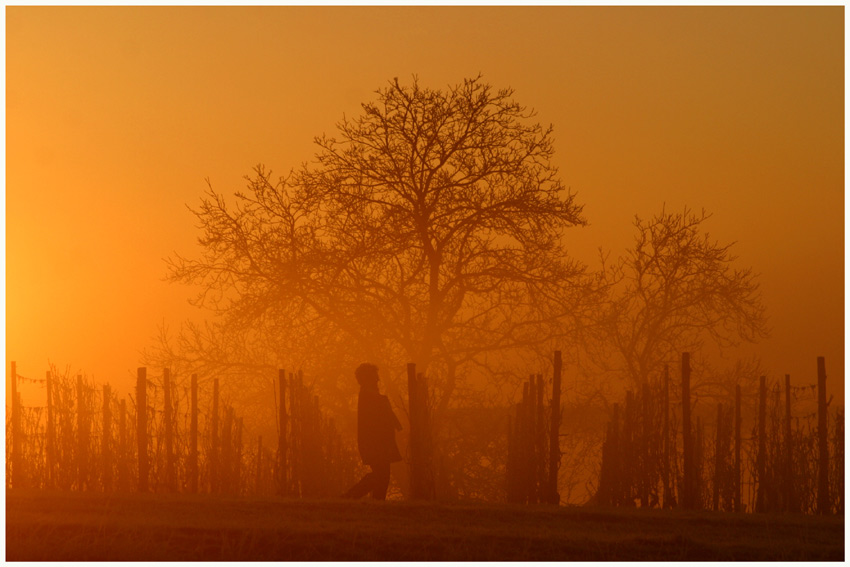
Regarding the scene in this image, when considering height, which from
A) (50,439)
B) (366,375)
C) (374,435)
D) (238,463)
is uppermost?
(366,375)

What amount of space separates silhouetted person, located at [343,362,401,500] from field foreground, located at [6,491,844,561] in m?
1.76

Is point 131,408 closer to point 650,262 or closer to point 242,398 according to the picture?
point 242,398

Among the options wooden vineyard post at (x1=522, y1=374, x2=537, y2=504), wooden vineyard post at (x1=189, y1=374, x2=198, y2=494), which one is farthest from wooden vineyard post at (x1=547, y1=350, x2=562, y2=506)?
wooden vineyard post at (x1=189, y1=374, x2=198, y2=494)

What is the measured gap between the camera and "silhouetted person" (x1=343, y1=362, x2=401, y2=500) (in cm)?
1245

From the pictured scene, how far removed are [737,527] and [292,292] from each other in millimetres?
10959

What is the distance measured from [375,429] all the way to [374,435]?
7 cm

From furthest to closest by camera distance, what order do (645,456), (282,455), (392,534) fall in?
(282,455)
(645,456)
(392,534)

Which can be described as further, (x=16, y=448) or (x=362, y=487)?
(x=16, y=448)

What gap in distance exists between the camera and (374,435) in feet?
40.9

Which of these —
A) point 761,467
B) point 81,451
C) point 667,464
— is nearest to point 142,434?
point 81,451

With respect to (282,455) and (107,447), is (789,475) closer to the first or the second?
(282,455)

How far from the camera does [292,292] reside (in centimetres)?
1934

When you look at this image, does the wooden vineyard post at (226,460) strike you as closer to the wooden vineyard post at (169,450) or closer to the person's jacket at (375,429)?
the wooden vineyard post at (169,450)

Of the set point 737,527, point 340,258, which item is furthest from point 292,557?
point 340,258
